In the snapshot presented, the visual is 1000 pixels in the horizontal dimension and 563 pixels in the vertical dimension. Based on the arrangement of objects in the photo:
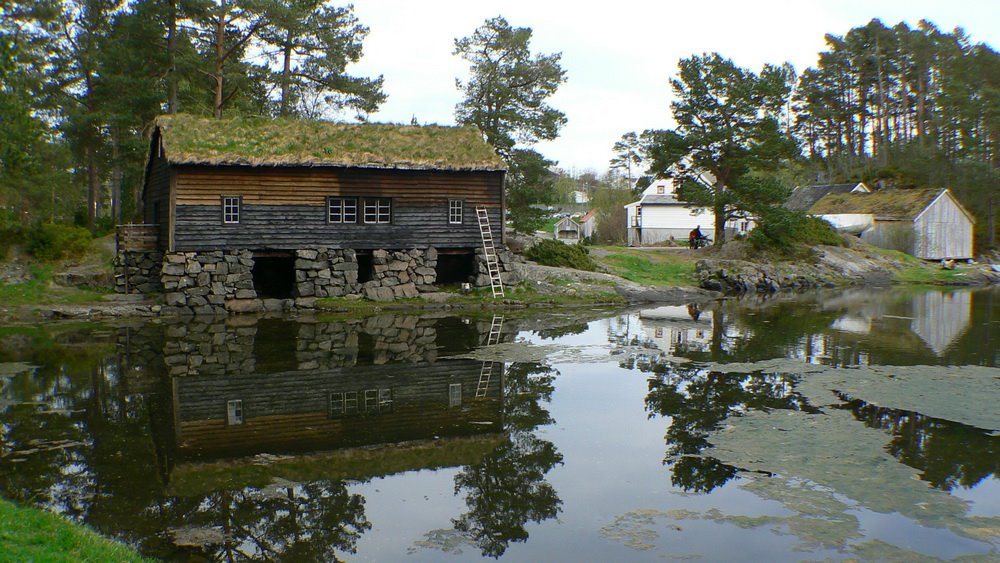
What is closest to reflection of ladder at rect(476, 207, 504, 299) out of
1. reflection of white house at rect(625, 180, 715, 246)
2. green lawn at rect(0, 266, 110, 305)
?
green lawn at rect(0, 266, 110, 305)

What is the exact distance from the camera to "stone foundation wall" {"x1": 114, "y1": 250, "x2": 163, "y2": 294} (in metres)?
28.4

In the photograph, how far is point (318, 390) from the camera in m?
14.7

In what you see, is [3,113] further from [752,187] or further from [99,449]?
[752,187]

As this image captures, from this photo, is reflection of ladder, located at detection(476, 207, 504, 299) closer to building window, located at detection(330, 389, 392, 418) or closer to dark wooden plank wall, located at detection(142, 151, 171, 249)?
dark wooden plank wall, located at detection(142, 151, 171, 249)

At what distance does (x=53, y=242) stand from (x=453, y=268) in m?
15.6

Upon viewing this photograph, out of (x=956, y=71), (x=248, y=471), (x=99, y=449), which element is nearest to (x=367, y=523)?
(x=248, y=471)

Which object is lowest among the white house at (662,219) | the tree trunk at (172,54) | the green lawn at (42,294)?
the green lawn at (42,294)

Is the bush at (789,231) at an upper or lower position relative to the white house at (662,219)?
lower

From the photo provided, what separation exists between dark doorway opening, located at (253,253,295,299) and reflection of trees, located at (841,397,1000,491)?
2413 cm

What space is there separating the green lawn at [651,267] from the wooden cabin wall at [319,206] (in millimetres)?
8372

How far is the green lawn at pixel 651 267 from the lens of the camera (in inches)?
1444

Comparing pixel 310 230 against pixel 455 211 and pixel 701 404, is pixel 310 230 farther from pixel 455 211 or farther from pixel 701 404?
pixel 701 404

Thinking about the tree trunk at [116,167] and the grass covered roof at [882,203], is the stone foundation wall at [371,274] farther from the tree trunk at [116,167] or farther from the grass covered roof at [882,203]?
the grass covered roof at [882,203]

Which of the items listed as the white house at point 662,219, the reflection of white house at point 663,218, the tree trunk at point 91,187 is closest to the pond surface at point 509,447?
the tree trunk at point 91,187
